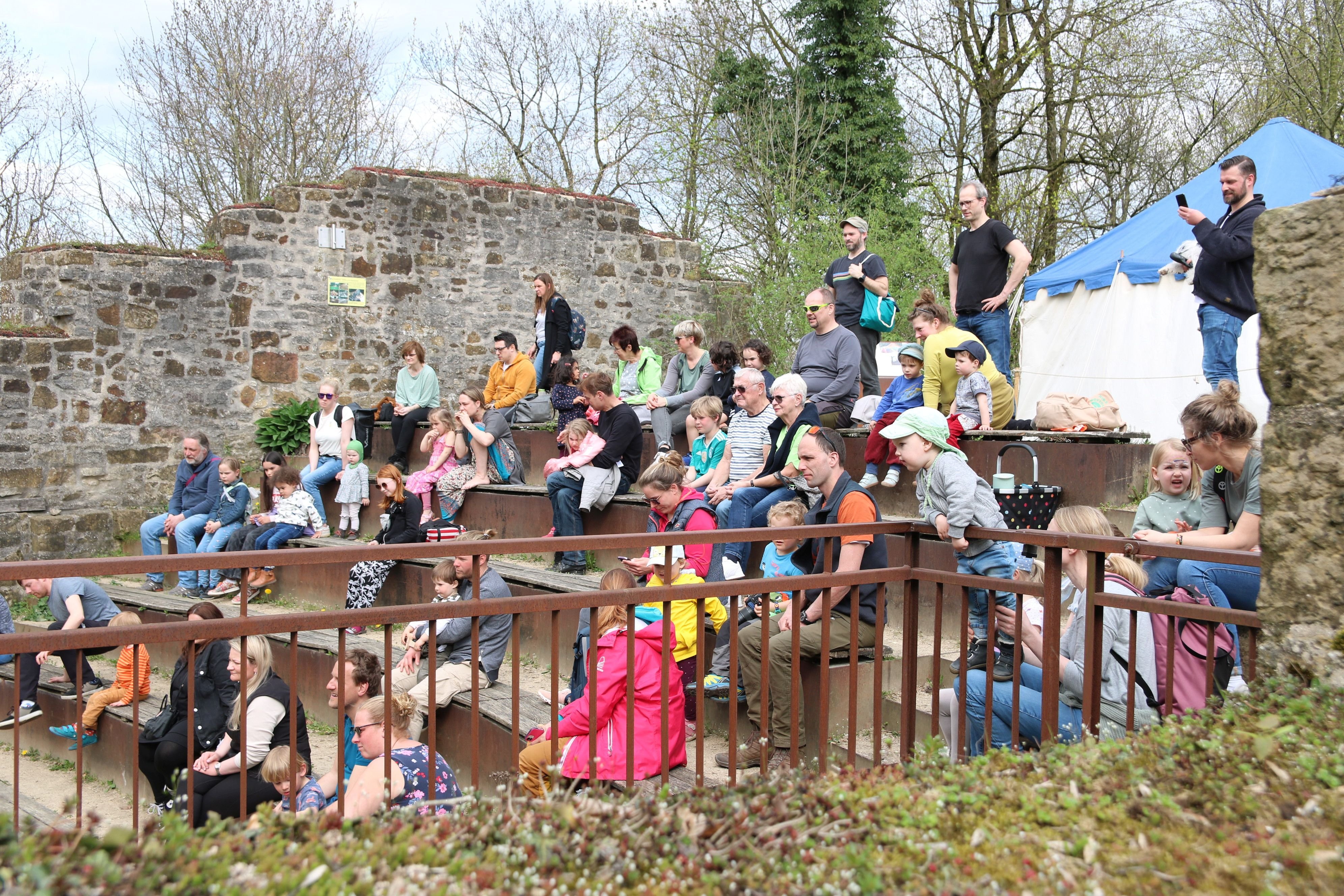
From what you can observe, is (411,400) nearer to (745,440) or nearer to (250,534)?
(250,534)

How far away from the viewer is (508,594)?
660 cm

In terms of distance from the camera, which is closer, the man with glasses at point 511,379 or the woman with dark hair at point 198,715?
the woman with dark hair at point 198,715

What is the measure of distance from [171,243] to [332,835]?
18936 mm

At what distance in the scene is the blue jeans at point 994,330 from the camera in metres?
7.45

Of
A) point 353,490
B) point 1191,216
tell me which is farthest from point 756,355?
point 353,490

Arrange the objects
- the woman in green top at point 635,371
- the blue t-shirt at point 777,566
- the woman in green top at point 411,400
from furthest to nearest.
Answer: the woman in green top at point 411,400, the woman in green top at point 635,371, the blue t-shirt at point 777,566

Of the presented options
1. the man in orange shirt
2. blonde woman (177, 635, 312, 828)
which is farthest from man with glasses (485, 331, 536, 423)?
the man in orange shirt

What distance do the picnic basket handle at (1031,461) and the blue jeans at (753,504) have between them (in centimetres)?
126

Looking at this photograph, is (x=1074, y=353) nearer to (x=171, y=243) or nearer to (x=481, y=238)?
(x=481, y=238)

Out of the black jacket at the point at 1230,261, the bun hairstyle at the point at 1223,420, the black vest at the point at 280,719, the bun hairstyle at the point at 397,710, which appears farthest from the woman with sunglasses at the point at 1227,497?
the black vest at the point at 280,719

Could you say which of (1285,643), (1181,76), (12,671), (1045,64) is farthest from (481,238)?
(1285,643)

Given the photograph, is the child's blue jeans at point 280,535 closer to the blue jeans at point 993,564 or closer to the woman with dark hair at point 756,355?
the woman with dark hair at point 756,355

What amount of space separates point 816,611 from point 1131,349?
658cm

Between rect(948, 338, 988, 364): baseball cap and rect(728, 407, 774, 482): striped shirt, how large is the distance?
1205 mm
